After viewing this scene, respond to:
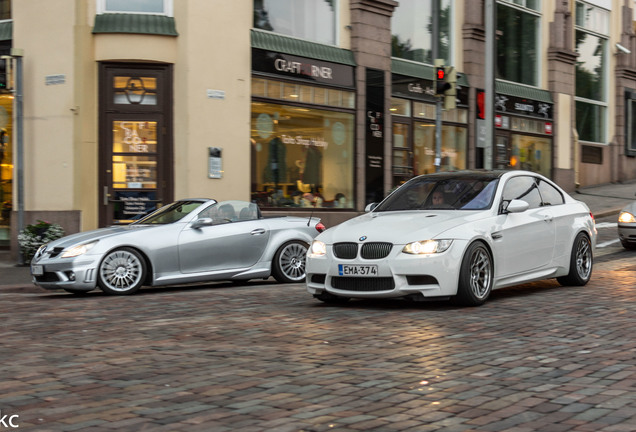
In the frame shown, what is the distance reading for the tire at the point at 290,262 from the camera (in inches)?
471

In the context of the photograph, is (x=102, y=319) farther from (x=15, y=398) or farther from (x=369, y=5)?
(x=369, y=5)

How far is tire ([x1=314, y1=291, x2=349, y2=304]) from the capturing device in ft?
29.4

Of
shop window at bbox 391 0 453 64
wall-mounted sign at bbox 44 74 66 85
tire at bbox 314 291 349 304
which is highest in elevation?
shop window at bbox 391 0 453 64

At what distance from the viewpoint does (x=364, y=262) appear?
8391 mm

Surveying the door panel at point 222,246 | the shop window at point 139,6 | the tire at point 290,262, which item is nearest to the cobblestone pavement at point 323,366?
the door panel at point 222,246

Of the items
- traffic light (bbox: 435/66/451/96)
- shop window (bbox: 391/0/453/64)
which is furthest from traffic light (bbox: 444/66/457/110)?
shop window (bbox: 391/0/453/64)

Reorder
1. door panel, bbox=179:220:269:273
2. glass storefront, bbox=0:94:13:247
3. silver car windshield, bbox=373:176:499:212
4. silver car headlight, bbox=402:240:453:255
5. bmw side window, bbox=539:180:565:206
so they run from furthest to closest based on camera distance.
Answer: glass storefront, bbox=0:94:13:247 → door panel, bbox=179:220:269:273 → bmw side window, bbox=539:180:565:206 → silver car windshield, bbox=373:176:499:212 → silver car headlight, bbox=402:240:453:255

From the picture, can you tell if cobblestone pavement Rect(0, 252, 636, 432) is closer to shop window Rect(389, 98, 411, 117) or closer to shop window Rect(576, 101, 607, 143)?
shop window Rect(389, 98, 411, 117)

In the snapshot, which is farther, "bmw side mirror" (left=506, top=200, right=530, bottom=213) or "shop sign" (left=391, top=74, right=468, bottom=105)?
"shop sign" (left=391, top=74, right=468, bottom=105)

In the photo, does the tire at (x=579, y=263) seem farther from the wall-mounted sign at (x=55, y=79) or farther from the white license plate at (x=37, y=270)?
the wall-mounted sign at (x=55, y=79)

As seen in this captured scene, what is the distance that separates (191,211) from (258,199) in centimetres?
765

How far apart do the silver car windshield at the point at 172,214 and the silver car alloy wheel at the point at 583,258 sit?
5056 millimetres

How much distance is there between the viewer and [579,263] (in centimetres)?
1045

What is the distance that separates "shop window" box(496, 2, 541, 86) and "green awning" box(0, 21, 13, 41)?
15.4m
